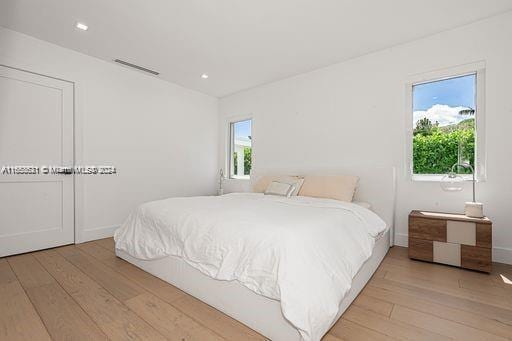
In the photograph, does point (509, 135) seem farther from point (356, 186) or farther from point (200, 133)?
point (200, 133)

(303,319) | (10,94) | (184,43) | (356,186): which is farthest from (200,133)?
(303,319)

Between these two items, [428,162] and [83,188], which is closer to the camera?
[428,162]

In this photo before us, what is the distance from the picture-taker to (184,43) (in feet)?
9.51

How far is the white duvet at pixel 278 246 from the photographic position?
125 cm

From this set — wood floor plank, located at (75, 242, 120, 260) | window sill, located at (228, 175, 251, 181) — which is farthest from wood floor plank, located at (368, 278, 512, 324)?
window sill, located at (228, 175, 251, 181)

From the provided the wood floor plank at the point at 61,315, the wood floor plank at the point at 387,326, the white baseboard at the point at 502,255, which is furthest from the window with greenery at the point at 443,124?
the wood floor plank at the point at 61,315

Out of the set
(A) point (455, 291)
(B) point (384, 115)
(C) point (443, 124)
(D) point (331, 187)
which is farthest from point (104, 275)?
(C) point (443, 124)

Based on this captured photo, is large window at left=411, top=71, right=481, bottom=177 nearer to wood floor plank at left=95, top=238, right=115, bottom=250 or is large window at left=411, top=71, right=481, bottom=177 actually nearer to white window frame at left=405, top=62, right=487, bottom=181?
white window frame at left=405, top=62, right=487, bottom=181

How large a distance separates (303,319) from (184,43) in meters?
3.04

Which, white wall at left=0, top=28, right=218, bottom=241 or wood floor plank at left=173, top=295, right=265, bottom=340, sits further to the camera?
white wall at left=0, top=28, right=218, bottom=241

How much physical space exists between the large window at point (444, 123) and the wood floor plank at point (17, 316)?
3704 millimetres

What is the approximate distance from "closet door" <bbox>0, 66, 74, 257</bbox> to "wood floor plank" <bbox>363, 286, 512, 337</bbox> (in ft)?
11.5

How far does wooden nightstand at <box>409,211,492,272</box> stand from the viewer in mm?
2160

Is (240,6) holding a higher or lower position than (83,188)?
higher
